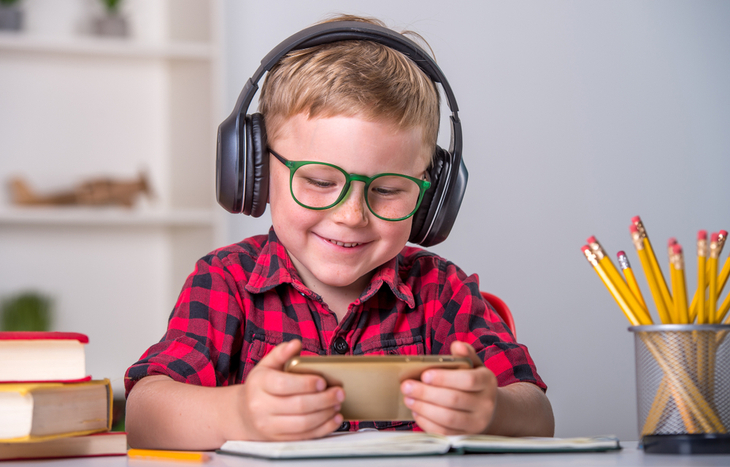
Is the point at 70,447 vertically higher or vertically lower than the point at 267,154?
lower

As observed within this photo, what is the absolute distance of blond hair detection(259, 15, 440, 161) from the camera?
0.92m

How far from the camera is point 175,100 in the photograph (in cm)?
210

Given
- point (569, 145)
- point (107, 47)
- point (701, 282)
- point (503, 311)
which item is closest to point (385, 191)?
point (503, 311)

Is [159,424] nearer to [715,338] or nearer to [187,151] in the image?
[715,338]

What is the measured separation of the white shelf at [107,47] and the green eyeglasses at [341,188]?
46.2 inches

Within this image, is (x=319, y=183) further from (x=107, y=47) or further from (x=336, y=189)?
(x=107, y=47)

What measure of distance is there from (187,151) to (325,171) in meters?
1.31

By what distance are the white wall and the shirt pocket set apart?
88 cm

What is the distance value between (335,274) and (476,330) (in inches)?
8.7

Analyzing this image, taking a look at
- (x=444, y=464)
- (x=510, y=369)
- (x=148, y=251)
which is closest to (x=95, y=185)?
(x=148, y=251)

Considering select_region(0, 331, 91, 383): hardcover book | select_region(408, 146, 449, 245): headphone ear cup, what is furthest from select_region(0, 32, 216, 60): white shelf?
select_region(0, 331, 91, 383): hardcover book

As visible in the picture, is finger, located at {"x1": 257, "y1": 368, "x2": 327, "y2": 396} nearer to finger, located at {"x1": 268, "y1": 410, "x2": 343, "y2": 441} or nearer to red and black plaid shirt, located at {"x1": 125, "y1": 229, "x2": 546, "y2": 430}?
finger, located at {"x1": 268, "y1": 410, "x2": 343, "y2": 441}

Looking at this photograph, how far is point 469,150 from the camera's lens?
196 cm

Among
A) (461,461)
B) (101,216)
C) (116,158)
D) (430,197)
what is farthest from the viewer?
(116,158)
